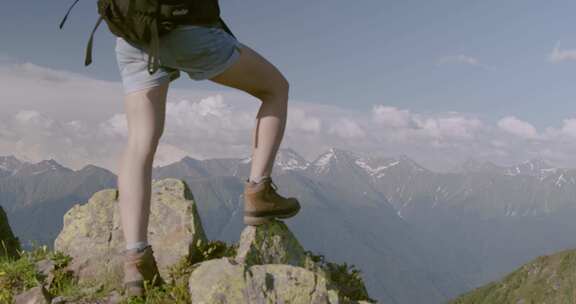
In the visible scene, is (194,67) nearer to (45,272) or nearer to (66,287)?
(66,287)

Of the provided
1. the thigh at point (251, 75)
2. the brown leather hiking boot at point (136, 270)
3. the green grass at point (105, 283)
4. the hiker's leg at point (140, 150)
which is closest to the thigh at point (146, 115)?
the hiker's leg at point (140, 150)

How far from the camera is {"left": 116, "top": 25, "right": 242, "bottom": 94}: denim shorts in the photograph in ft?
15.5

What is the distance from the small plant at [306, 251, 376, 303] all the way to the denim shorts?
2.82 m

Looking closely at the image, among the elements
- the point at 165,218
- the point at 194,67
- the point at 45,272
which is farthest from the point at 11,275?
the point at 194,67

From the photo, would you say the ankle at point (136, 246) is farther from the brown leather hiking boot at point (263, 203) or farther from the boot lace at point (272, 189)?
the boot lace at point (272, 189)

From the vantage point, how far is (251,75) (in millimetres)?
5133

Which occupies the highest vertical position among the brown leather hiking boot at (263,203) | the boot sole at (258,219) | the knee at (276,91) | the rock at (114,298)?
the knee at (276,91)

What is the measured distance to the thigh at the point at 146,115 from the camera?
16.2ft

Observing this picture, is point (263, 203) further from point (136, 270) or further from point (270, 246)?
point (136, 270)

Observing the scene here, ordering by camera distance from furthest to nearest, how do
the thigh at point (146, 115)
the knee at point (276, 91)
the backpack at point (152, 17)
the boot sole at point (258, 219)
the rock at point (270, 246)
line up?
1. the boot sole at point (258, 219)
2. the rock at point (270, 246)
3. the knee at point (276, 91)
4. the thigh at point (146, 115)
5. the backpack at point (152, 17)

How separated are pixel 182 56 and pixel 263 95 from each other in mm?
1010

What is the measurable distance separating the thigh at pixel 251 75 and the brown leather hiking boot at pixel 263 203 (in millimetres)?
1041

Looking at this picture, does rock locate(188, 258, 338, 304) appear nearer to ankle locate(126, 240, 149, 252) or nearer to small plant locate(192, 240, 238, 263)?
ankle locate(126, 240, 149, 252)

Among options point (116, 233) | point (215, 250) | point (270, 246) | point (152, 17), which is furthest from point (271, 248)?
point (152, 17)
